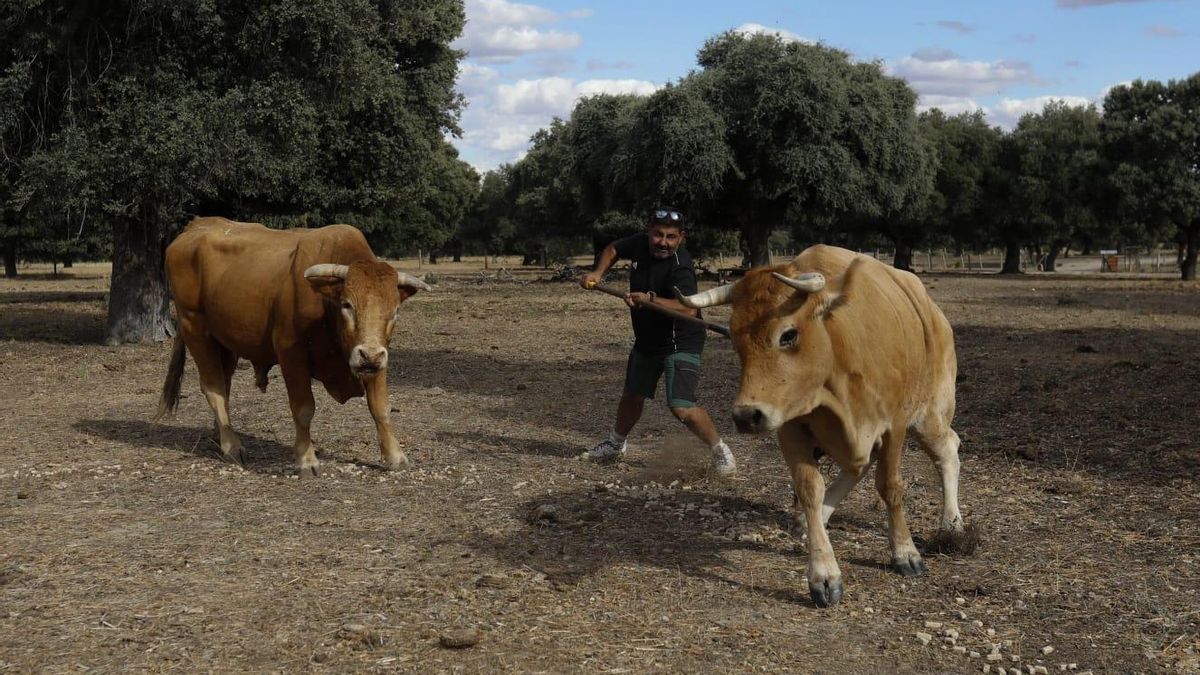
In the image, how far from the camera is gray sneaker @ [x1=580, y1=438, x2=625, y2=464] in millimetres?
8992

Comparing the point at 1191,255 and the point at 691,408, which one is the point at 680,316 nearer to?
the point at 691,408

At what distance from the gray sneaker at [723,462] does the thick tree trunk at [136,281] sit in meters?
13.5

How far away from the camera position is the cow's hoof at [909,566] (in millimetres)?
6012

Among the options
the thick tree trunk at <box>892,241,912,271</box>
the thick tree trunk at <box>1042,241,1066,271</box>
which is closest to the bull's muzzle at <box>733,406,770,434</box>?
the thick tree trunk at <box>892,241,912,271</box>

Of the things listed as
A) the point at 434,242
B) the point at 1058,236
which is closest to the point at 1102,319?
the point at 1058,236

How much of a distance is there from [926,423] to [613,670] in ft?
8.75

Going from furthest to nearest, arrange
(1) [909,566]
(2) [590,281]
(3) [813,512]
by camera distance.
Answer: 1. (2) [590,281]
2. (1) [909,566]
3. (3) [813,512]

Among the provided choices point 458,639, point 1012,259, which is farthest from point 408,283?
point 1012,259

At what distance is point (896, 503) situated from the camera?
6082 millimetres

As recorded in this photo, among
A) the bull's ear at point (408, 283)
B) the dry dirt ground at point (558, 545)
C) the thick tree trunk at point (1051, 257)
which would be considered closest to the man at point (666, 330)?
the dry dirt ground at point (558, 545)

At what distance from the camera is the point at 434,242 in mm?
68125

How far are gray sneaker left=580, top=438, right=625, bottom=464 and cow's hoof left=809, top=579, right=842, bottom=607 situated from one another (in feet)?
11.8

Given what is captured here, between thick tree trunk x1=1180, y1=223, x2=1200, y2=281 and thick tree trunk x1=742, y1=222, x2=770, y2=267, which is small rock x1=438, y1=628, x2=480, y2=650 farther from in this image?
thick tree trunk x1=1180, y1=223, x2=1200, y2=281

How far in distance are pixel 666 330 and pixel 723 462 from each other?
111cm
